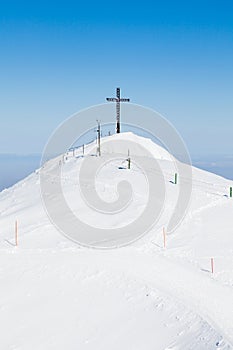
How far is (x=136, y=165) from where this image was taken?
36.6m

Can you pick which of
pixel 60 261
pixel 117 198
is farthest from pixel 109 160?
pixel 60 261

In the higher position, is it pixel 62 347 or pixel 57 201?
pixel 57 201

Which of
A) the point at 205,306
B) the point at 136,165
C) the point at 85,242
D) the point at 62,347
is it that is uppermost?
the point at 136,165

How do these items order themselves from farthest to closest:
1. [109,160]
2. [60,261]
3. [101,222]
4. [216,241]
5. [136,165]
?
1. [109,160]
2. [136,165]
3. [101,222]
4. [216,241]
5. [60,261]

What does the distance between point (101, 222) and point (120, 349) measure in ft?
36.0

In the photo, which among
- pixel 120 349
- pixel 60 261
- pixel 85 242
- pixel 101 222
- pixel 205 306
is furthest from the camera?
pixel 101 222

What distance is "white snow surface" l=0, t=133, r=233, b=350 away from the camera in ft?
37.7

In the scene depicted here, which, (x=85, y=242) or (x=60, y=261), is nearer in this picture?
(x=60, y=261)

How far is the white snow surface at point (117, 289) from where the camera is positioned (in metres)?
11.5

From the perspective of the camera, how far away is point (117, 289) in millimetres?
14102

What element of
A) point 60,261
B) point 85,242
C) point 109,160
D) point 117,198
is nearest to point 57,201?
point 117,198

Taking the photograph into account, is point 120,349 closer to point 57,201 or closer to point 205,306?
point 205,306

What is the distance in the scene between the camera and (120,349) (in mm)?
11000

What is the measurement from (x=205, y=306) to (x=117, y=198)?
44.3ft
